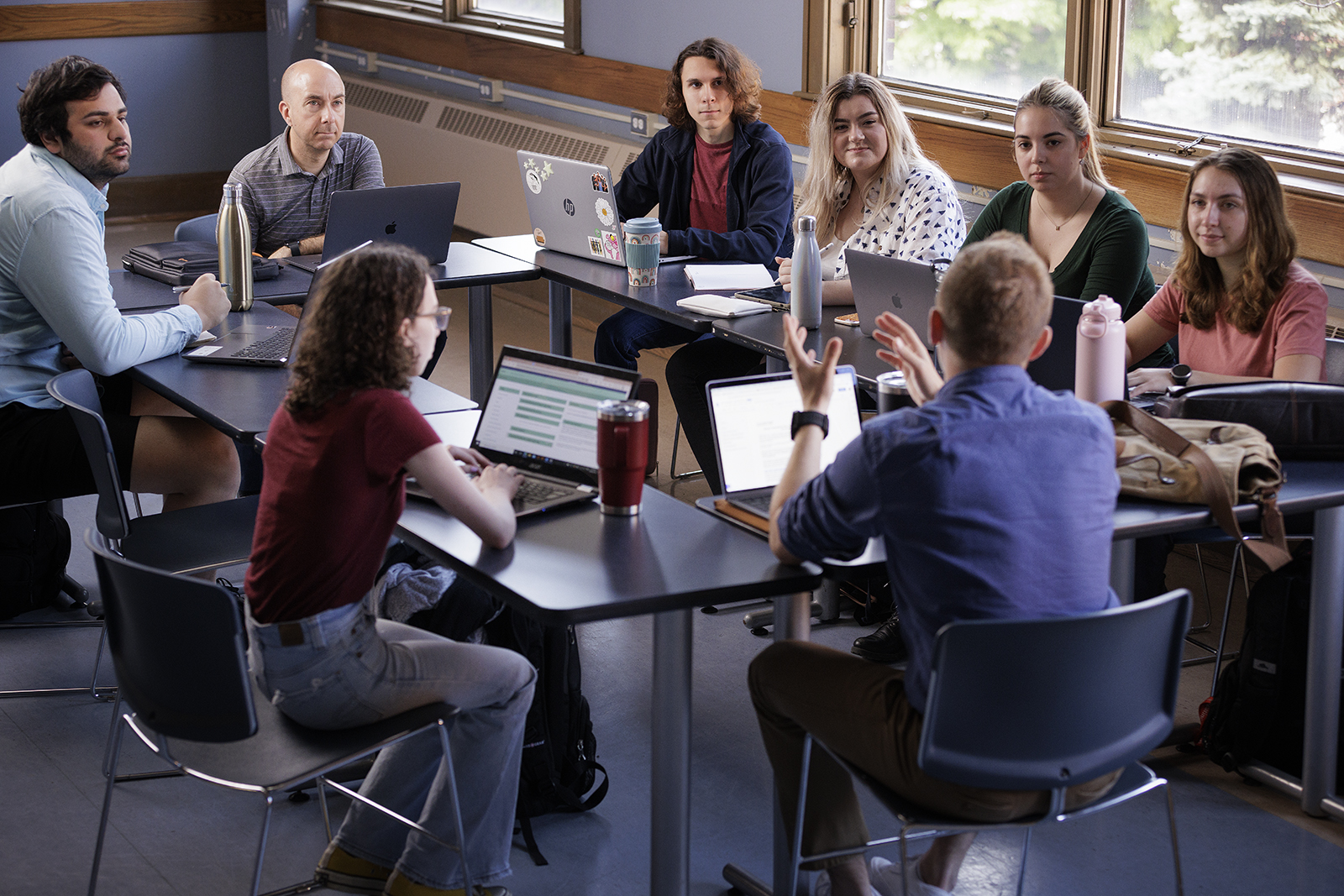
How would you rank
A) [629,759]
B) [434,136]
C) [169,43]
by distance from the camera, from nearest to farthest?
[629,759] < [434,136] < [169,43]

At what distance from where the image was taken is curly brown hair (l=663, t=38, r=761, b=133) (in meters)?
4.20

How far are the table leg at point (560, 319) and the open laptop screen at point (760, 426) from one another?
203 centimetres

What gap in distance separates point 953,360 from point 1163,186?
251 cm

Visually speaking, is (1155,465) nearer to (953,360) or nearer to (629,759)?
(953,360)

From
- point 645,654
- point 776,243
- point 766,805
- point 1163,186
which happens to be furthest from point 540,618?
point 1163,186

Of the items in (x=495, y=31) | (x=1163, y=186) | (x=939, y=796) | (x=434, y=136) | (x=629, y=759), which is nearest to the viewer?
(x=939, y=796)

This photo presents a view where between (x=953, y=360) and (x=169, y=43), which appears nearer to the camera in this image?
(x=953, y=360)

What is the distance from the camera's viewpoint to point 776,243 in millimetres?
4164

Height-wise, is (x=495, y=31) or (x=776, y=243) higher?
(x=495, y=31)

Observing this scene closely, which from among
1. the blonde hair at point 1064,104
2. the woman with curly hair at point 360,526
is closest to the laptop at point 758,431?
the woman with curly hair at point 360,526

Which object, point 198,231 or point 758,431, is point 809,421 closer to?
point 758,431

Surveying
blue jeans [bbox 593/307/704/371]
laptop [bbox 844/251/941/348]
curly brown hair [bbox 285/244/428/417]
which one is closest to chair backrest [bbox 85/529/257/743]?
curly brown hair [bbox 285/244/428/417]

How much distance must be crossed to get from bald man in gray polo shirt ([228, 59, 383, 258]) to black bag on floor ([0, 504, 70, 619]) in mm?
1109

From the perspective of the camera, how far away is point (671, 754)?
211cm
